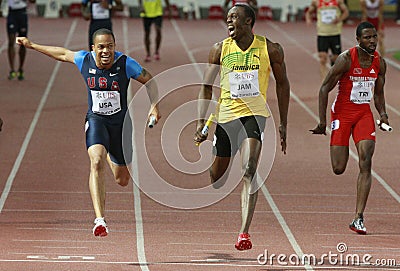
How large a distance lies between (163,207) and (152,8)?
14227 mm

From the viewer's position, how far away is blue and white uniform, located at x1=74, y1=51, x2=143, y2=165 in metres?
10.1

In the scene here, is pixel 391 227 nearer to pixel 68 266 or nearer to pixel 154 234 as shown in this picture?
pixel 154 234

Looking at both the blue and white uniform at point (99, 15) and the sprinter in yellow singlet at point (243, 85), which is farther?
the blue and white uniform at point (99, 15)

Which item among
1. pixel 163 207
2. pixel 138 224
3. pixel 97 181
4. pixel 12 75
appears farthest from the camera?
pixel 12 75

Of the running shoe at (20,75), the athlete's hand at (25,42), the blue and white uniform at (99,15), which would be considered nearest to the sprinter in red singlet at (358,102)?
the athlete's hand at (25,42)

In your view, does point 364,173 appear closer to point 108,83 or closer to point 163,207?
point 163,207

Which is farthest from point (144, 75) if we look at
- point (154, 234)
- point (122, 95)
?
point (154, 234)

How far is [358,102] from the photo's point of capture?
1128 centimetres

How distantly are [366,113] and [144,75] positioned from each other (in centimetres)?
235

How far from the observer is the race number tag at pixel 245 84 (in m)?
10.1

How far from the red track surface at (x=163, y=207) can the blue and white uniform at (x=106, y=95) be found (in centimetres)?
102

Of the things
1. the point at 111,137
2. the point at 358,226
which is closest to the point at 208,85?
the point at 111,137

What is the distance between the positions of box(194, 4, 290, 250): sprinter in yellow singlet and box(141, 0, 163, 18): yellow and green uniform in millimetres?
16185

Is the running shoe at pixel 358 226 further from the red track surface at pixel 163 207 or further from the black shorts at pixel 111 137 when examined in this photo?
the black shorts at pixel 111 137
